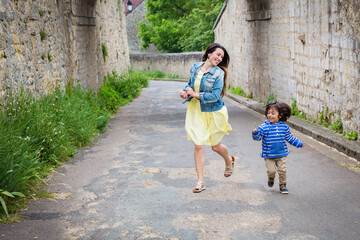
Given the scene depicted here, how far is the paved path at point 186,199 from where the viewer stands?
4.21 metres

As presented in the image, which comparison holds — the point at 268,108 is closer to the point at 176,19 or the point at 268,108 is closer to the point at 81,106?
the point at 81,106

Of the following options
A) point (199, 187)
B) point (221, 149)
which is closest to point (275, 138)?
point (221, 149)

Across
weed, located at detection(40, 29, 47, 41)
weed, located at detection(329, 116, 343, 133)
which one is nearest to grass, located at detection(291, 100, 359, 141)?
weed, located at detection(329, 116, 343, 133)

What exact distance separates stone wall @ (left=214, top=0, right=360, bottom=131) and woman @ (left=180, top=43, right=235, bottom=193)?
313 centimetres

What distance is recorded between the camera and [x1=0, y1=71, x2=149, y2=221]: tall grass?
4.98m

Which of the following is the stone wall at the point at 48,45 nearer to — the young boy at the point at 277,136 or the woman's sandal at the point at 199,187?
the woman's sandal at the point at 199,187

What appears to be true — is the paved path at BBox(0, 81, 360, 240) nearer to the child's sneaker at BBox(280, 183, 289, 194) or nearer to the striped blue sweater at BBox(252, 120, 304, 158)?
the child's sneaker at BBox(280, 183, 289, 194)

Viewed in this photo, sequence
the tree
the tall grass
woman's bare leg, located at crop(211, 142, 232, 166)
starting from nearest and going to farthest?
the tall grass < woman's bare leg, located at crop(211, 142, 232, 166) < the tree

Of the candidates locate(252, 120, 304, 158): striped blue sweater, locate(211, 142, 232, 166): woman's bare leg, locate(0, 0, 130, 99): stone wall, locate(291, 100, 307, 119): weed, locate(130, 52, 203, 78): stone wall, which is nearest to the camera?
locate(252, 120, 304, 158): striped blue sweater

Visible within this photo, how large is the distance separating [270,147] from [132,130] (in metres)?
5.45

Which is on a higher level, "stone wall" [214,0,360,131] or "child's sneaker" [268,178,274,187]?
"stone wall" [214,0,360,131]

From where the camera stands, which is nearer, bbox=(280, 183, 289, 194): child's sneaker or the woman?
bbox=(280, 183, 289, 194): child's sneaker

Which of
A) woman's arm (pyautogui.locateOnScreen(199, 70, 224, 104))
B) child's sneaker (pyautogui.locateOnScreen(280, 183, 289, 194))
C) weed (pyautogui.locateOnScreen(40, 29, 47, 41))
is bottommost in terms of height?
child's sneaker (pyautogui.locateOnScreen(280, 183, 289, 194))

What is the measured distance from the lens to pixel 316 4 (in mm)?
9688
